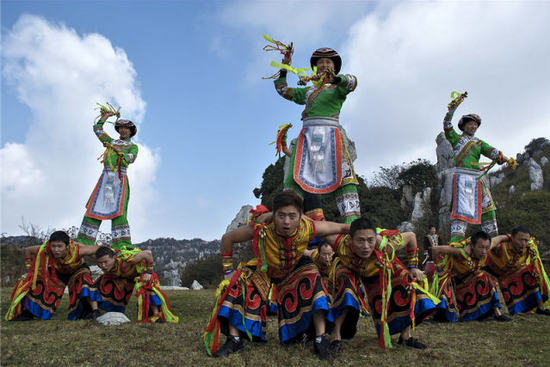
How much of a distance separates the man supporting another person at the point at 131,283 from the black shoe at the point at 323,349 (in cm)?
237

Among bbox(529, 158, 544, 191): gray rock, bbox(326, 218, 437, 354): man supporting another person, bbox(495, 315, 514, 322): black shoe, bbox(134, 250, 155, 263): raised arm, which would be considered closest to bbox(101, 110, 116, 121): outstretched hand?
bbox(134, 250, 155, 263): raised arm

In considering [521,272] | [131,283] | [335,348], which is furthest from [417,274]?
[131,283]

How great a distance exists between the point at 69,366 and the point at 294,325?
1.58 m

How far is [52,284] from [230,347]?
298 centimetres

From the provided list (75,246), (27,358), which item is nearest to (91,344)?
(27,358)

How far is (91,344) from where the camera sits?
3.45m

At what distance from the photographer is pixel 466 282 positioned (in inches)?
203

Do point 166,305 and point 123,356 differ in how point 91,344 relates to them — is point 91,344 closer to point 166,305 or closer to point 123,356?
point 123,356

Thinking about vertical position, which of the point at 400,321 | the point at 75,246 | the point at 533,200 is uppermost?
the point at 533,200

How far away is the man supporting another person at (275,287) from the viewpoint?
320cm

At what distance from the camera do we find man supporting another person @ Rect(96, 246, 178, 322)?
15.9ft

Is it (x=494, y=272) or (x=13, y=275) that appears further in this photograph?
(x=13, y=275)

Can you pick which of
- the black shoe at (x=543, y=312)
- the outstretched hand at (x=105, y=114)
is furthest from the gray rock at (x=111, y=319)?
the black shoe at (x=543, y=312)

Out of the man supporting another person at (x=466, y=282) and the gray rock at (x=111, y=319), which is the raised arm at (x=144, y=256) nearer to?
the gray rock at (x=111, y=319)
